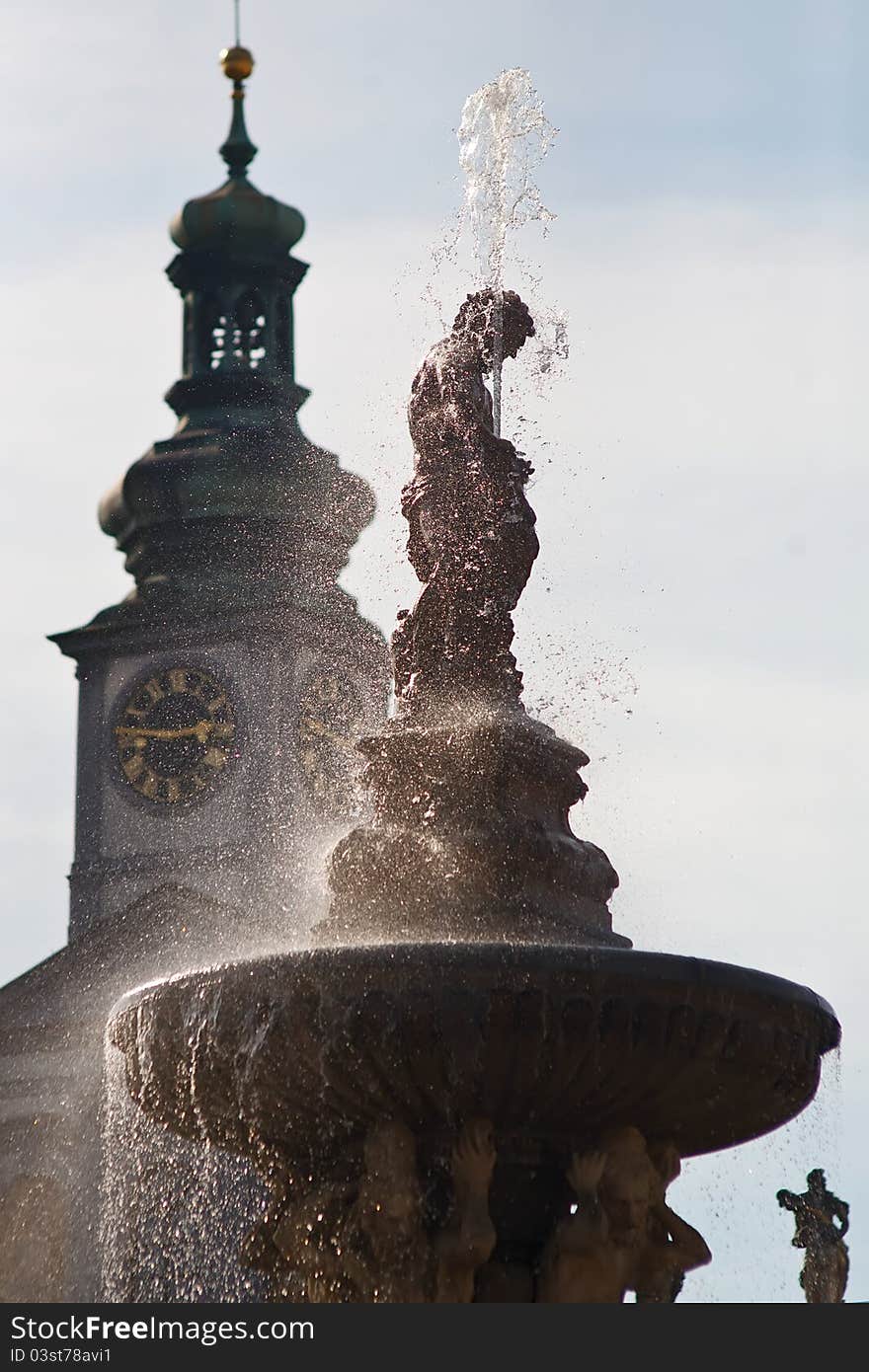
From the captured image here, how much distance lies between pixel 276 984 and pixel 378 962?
37cm

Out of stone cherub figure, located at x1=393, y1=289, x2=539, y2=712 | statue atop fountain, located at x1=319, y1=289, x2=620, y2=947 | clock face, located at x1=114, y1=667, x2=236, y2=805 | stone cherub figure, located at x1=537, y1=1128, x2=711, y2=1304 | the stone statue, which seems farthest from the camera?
clock face, located at x1=114, y1=667, x2=236, y2=805

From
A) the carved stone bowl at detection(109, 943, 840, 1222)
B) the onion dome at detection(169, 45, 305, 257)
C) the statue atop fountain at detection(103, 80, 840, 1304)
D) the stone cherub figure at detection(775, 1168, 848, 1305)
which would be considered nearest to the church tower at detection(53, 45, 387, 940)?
the onion dome at detection(169, 45, 305, 257)

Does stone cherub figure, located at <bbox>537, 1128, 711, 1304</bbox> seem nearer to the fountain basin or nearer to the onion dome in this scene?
the fountain basin

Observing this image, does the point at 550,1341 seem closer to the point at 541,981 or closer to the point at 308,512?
the point at 541,981

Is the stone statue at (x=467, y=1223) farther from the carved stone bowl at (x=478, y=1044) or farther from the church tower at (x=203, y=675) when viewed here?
the church tower at (x=203, y=675)

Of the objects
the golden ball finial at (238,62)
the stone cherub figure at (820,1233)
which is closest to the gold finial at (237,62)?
the golden ball finial at (238,62)

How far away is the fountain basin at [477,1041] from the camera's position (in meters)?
11.1

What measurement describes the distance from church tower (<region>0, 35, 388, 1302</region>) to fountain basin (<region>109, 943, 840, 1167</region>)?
4277cm

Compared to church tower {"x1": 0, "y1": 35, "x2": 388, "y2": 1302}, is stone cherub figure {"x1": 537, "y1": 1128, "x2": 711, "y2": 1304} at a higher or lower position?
lower

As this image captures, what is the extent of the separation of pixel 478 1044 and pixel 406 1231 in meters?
0.79

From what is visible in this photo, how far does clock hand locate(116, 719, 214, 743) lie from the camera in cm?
5969

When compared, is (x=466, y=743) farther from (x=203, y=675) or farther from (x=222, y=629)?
(x=203, y=675)

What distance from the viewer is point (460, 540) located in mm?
13180

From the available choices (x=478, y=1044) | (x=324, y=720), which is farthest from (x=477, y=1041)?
(x=324, y=720)
